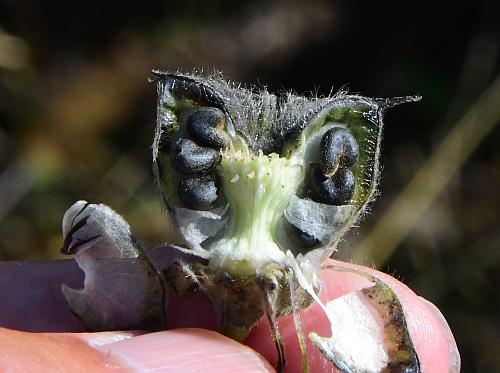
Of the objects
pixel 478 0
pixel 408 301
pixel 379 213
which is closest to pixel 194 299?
pixel 408 301

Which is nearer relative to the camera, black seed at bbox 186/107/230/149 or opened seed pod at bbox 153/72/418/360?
opened seed pod at bbox 153/72/418/360

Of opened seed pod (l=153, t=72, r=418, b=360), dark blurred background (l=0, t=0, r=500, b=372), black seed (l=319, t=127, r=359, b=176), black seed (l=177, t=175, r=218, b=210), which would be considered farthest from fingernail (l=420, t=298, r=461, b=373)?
dark blurred background (l=0, t=0, r=500, b=372)

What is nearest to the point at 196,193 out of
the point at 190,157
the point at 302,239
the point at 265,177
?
the point at 190,157

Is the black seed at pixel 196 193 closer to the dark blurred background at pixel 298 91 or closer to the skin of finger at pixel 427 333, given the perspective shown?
the skin of finger at pixel 427 333

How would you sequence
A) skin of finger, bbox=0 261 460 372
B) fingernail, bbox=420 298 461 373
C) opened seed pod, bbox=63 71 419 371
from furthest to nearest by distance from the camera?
fingernail, bbox=420 298 461 373, skin of finger, bbox=0 261 460 372, opened seed pod, bbox=63 71 419 371

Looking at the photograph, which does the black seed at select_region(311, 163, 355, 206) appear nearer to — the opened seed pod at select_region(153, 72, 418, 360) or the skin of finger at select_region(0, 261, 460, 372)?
the opened seed pod at select_region(153, 72, 418, 360)

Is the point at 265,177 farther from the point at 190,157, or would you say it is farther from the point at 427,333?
the point at 427,333
